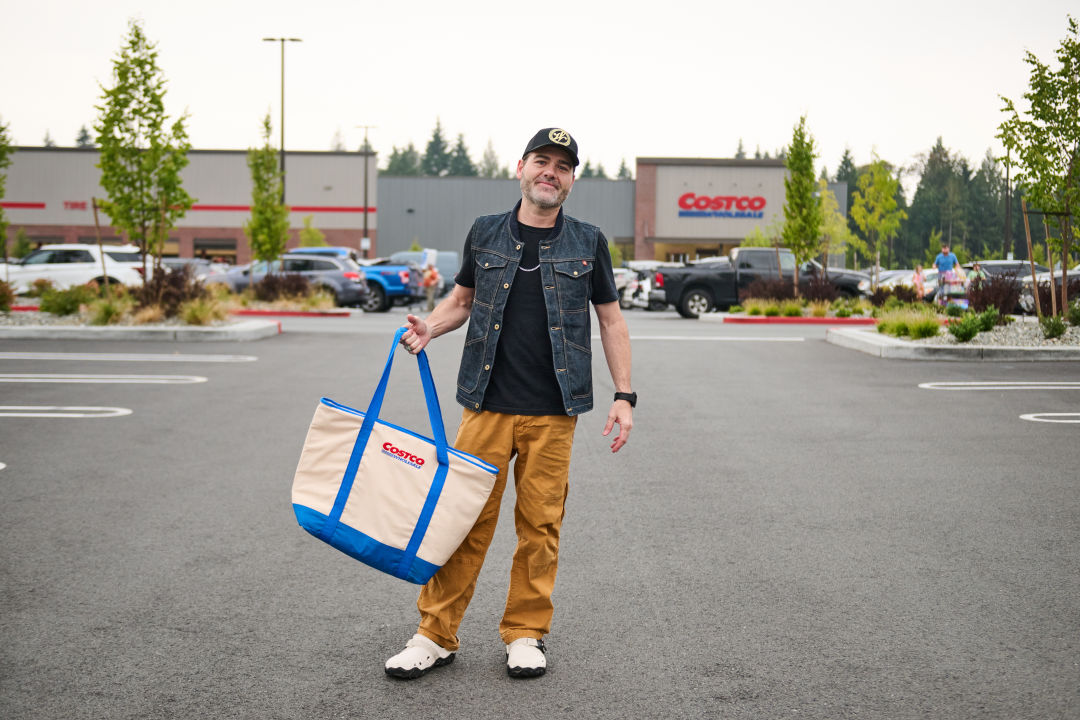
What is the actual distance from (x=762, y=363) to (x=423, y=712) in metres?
12.0

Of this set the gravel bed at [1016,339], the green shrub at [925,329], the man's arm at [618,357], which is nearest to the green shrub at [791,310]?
the gravel bed at [1016,339]

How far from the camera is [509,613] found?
3.94 m

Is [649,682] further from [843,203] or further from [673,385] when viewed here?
[843,203]

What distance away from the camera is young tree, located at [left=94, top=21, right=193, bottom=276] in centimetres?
2003

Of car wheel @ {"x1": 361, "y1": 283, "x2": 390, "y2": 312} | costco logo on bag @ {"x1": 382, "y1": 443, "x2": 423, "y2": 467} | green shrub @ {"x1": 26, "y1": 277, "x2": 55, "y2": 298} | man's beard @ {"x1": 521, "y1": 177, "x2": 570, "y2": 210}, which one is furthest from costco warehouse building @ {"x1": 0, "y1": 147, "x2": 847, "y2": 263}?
costco logo on bag @ {"x1": 382, "y1": 443, "x2": 423, "y2": 467}

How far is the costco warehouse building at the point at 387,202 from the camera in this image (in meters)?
63.3

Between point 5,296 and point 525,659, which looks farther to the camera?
point 5,296

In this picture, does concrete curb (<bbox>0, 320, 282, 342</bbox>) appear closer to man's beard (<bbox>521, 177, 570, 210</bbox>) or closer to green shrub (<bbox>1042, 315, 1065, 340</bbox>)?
green shrub (<bbox>1042, 315, 1065, 340</bbox>)

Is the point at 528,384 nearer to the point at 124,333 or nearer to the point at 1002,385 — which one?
the point at 1002,385

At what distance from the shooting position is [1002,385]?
40.9 feet

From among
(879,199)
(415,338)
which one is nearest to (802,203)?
(879,199)

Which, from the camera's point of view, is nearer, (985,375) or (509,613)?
(509,613)

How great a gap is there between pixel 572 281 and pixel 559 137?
509 mm

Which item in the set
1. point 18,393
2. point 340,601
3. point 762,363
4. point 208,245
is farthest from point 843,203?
point 340,601
